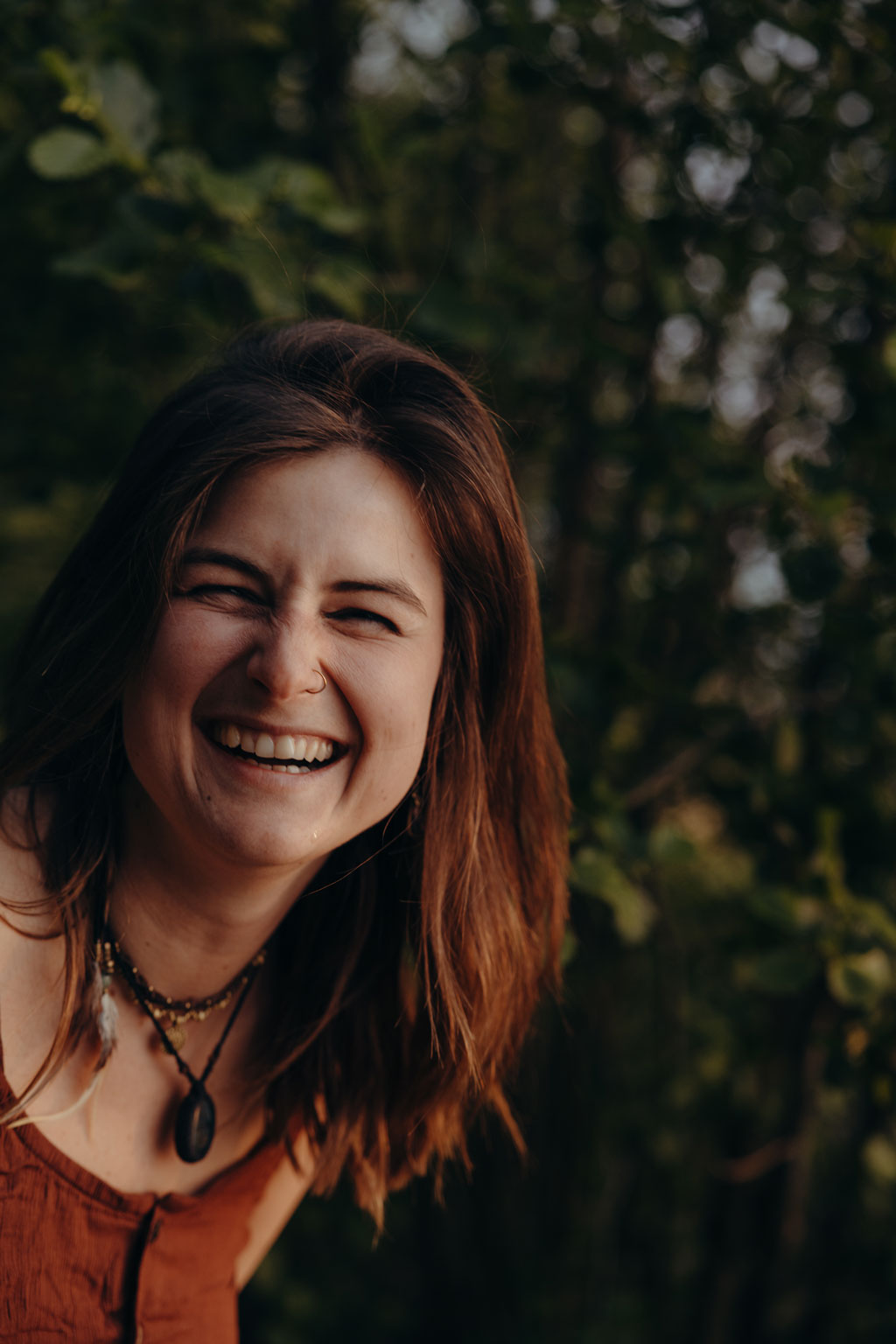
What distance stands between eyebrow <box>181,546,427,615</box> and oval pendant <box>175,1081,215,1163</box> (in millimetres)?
810

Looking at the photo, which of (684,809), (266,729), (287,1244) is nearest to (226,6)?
(266,729)

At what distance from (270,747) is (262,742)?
1cm

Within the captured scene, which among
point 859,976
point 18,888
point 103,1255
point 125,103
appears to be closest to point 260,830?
point 18,888

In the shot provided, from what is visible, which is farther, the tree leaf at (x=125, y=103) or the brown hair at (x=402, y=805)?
the tree leaf at (x=125, y=103)

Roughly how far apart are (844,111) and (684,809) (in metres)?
1.80

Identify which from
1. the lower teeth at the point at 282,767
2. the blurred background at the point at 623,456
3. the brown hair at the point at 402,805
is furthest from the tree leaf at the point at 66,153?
the lower teeth at the point at 282,767

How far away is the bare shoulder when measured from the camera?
1.31 m

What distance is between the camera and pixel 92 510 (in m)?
2.20

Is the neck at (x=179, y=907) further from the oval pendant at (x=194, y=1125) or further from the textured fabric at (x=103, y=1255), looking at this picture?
the textured fabric at (x=103, y=1255)

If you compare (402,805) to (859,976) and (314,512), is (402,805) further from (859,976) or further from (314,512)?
(859,976)

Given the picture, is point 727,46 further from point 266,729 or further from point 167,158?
point 266,729

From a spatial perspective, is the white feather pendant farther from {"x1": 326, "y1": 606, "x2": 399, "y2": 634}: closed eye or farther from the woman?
{"x1": 326, "y1": 606, "x2": 399, "y2": 634}: closed eye

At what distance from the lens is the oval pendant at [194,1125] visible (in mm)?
1486

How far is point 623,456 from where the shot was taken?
2.04 m
